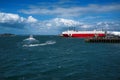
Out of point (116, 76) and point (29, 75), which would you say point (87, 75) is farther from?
point (29, 75)

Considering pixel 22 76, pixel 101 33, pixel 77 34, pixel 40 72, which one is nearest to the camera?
pixel 22 76

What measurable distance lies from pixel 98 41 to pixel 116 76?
76635 millimetres

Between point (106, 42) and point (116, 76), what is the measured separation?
75.4m

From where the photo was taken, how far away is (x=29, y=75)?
97.8 ft

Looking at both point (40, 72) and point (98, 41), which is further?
point (98, 41)

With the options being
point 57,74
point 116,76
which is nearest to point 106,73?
point 116,76

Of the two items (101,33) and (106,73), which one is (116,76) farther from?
(101,33)

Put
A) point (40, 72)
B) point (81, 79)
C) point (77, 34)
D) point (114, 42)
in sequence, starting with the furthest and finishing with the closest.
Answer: point (77, 34) → point (114, 42) → point (40, 72) → point (81, 79)

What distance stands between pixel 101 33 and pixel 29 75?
148 metres

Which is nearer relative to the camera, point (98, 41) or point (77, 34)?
point (98, 41)

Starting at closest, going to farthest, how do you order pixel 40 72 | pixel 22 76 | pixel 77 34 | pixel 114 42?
pixel 22 76, pixel 40 72, pixel 114 42, pixel 77 34

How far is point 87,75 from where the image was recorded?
2952 centimetres

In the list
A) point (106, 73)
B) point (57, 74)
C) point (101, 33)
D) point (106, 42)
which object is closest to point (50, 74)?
point (57, 74)

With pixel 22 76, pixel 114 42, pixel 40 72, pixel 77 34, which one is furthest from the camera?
pixel 77 34
